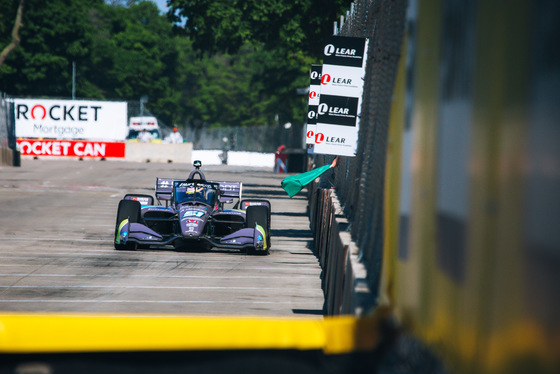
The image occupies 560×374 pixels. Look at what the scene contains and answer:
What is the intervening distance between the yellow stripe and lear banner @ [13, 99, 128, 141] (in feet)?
161

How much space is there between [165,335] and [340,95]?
8.70 m

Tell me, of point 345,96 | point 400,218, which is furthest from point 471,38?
point 345,96

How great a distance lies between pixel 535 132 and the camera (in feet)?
7.20

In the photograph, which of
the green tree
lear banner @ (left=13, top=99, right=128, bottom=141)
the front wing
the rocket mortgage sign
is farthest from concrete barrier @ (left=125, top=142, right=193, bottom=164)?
the front wing

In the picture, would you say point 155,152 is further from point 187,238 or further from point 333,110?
point 333,110

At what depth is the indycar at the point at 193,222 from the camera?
14.1 m

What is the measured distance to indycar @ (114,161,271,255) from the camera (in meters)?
14.1

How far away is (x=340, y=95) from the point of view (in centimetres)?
1206

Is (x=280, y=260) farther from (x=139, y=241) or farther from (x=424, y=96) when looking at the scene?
(x=424, y=96)

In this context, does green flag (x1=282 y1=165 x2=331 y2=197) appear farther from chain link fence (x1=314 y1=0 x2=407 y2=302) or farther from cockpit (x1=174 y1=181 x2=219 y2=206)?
chain link fence (x1=314 y1=0 x2=407 y2=302)

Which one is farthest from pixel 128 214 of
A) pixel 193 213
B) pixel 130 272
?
pixel 130 272

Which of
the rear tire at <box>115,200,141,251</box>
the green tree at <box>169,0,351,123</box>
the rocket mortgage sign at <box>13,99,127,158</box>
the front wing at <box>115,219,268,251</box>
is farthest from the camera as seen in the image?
the rocket mortgage sign at <box>13,99,127,158</box>

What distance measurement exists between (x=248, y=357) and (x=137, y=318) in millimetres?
504

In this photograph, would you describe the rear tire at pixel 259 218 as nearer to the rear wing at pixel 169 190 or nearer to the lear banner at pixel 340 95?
the rear wing at pixel 169 190
